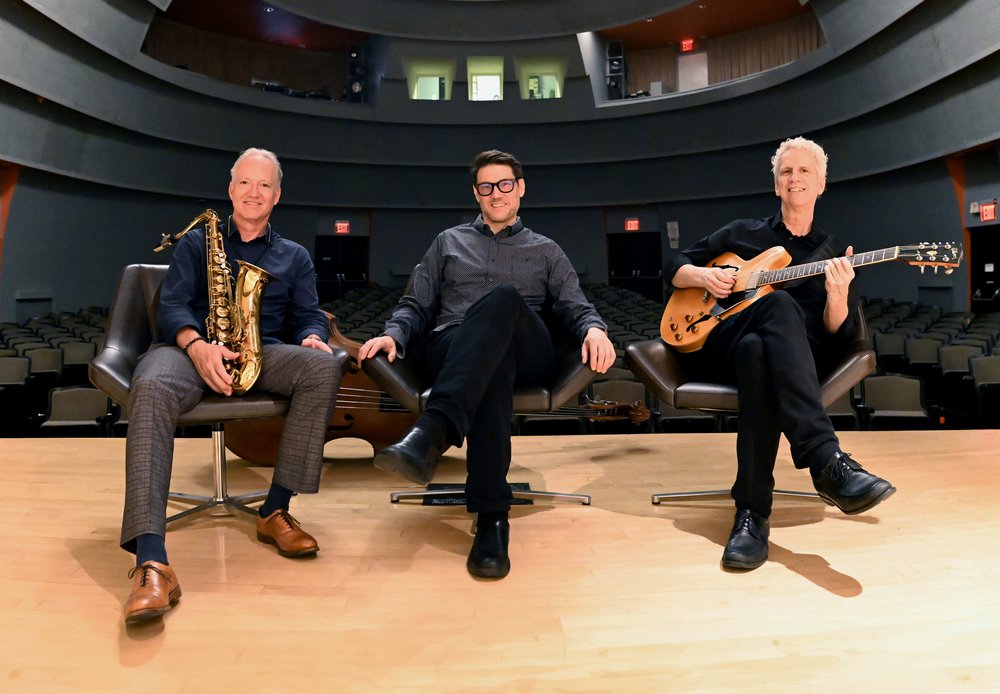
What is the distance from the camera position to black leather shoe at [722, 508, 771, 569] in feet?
5.78

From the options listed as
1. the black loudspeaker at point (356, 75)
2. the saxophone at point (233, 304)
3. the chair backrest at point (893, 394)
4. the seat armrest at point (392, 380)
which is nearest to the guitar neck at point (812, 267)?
the seat armrest at point (392, 380)

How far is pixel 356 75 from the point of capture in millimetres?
13258

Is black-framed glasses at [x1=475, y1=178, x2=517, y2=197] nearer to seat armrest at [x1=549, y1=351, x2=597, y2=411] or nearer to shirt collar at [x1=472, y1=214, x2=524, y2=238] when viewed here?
shirt collar at [x1=472, y1=214, x2=524, y2=238]

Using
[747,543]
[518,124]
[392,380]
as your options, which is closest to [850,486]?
[747,543]

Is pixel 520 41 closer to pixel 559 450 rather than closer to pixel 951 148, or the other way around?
pixel 951 148

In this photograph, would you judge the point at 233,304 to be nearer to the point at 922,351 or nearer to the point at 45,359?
the point at 45,359

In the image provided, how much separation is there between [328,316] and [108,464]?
46.5 inches

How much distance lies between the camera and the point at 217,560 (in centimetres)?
186

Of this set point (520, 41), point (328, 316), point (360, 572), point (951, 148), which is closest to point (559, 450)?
point (328, 316)

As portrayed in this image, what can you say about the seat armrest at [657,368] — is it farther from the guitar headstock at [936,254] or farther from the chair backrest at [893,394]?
the chair backrest at [893,394]

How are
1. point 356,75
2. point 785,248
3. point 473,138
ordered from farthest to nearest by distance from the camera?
point 356,75, point 473,138, point 785,248

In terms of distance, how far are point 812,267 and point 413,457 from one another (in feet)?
4.49

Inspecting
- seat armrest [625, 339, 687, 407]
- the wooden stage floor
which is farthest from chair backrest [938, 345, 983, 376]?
seat armrest [625, 339, 687, 407]

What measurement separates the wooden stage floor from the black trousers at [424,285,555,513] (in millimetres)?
216
